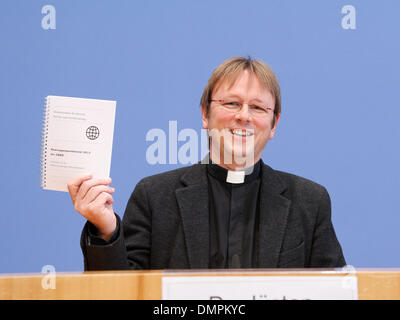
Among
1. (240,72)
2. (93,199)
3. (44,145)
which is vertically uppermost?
(240,72)

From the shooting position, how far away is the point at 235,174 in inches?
58.6

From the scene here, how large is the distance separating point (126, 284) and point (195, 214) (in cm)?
55

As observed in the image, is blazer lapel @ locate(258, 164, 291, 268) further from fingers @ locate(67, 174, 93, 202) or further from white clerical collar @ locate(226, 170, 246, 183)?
fingers @ locate(67, 174, 93, 202)

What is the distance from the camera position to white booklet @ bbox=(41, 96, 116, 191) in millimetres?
989

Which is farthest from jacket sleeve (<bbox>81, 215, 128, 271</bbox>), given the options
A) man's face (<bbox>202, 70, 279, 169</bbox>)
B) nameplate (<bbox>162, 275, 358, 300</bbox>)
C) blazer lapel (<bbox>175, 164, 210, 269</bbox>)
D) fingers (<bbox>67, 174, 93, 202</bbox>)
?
man's face (<bbox>202, 70, 279, 169</bbox>)

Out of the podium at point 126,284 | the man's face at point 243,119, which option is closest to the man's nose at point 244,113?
the man's face at point 243,119

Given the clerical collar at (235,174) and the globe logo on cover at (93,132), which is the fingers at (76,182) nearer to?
the globe logo on cover at (93,132)

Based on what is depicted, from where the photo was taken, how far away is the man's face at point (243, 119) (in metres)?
1.38

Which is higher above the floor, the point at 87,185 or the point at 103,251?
the point at 87,185

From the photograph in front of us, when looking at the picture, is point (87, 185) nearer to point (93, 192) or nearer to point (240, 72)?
point (93, 192)

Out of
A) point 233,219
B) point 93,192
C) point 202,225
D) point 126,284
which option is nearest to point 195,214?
point 202,225

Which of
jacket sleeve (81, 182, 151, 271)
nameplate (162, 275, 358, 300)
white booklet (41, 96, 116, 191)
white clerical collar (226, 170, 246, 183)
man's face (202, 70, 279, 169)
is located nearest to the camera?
nameplate (162, 275, 358, 300)
